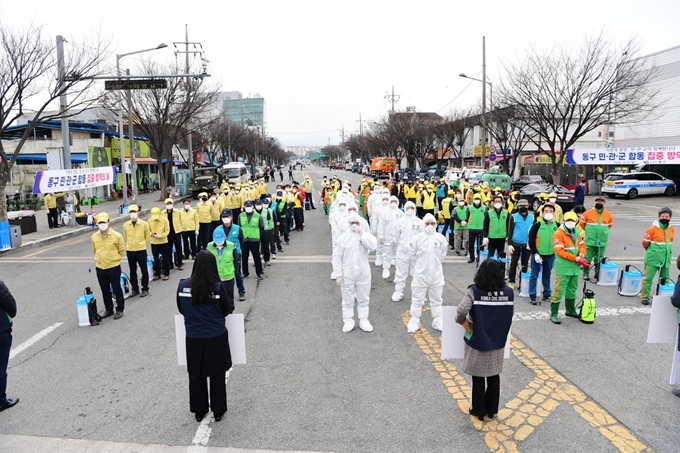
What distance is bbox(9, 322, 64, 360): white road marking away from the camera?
691 cm

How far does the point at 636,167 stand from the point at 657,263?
2918 cm

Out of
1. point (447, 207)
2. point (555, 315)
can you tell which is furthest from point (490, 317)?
point (447, 207)

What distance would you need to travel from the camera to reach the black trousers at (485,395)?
4.70 metres

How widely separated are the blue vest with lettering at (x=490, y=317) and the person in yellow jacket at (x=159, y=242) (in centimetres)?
771

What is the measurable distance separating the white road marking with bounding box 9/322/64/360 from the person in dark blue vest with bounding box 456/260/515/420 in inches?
241

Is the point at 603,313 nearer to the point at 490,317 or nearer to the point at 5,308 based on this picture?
the point at 490,317

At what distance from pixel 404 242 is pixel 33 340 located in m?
6.44

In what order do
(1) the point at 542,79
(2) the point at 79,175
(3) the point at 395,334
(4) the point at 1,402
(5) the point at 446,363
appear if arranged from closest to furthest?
(4) the point at 1,402 < (5) the point at 446,363 < (3) the point at 395,334 < (2) the point at 79,175 < (1) the point at 542,79

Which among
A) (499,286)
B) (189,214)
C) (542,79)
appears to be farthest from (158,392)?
(542,79)

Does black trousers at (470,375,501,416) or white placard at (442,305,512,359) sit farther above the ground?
white placard at (442,305,512,359)

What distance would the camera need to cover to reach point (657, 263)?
8148 mm

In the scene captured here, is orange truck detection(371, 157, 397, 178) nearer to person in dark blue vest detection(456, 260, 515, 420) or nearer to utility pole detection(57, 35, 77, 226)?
utility pole detection(57, 35, 77, 226)

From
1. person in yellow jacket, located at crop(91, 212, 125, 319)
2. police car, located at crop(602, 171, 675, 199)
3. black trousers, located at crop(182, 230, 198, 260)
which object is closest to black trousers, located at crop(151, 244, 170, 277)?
black trousers, located at crop(182, 230, 198, 260)

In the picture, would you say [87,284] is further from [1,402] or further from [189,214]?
[1,402]
